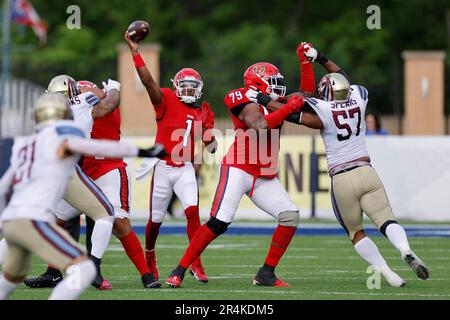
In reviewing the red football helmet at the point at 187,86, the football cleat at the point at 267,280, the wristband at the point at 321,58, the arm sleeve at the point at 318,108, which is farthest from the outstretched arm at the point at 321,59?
the football cleat at the point at 267,280

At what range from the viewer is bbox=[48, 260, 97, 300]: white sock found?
6.85 meters

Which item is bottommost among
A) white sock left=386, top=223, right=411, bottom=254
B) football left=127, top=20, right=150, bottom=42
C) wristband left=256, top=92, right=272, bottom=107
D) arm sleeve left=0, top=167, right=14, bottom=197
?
white sock left=386, top=223, right=411, bottom=254

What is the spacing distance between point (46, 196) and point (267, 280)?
2.64 metres

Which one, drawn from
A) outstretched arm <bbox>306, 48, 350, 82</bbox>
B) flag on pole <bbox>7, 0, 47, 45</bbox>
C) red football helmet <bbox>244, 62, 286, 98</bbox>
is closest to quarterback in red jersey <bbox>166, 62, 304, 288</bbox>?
red football helmet <bbox>244, 62, 286, 98</bbox>

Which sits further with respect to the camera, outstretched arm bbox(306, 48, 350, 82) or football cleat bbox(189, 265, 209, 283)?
outstretched arm bbox(306, 48, 350, 82)

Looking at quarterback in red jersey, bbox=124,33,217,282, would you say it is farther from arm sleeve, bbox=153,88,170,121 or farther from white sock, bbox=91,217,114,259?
white sock, bbox=91,217,114,259

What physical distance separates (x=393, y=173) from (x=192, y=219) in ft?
22.9

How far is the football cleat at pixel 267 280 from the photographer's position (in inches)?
361

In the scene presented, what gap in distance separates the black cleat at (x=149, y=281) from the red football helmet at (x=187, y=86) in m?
1.81

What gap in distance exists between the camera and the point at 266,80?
31.1 feet

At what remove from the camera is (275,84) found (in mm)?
9484

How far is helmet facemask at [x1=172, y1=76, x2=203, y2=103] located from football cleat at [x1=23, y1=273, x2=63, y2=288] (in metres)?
1.93

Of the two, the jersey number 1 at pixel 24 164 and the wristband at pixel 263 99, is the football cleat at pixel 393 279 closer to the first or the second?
the wristband at pixel 263 99
